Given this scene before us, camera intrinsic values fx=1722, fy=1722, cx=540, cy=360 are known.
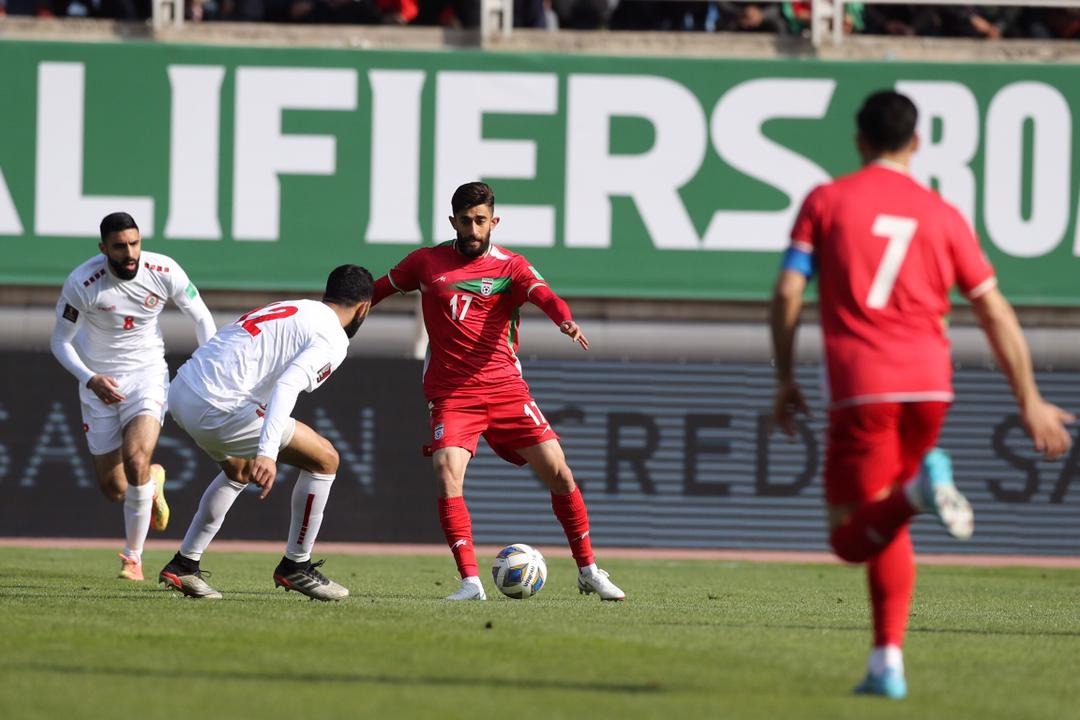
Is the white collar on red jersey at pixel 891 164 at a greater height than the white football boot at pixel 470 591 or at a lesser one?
greater

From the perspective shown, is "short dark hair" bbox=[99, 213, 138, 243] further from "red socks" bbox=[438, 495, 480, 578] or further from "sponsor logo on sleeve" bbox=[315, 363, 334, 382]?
"sponsor logo on sleeve" bbox=[315, 363, 334, 382]

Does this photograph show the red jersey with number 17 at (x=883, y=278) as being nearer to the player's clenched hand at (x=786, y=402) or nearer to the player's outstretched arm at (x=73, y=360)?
the player's clenched hand at (x=786, y=402)

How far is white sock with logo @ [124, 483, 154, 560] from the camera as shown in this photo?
1142 cm

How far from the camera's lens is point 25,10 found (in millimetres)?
19656

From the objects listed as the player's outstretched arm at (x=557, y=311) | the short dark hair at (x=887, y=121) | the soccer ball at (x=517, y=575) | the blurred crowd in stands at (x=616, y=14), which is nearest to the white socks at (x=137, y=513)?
the soccer ball at (x=517, y=575)

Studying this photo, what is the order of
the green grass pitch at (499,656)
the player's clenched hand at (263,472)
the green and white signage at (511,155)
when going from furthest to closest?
the green and white signage at (511,155), the player's clenched hand at (263,472), the green grass pitch at (499,656)

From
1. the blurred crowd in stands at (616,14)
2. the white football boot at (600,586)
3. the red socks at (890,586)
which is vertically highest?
the blurred crowd in stands at (616,14)

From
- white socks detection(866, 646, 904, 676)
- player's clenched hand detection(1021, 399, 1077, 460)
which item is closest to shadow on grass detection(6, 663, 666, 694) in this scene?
white socks detection(866, 646, 904, 676)

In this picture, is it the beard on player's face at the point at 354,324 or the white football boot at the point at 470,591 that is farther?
the white football boot at the point at 470,591

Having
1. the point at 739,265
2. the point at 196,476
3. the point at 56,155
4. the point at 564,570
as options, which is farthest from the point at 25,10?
the point at 564,570

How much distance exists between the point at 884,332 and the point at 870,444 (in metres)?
0.39

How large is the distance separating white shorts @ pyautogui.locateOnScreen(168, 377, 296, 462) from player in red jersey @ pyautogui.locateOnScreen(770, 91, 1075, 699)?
3.60 metres

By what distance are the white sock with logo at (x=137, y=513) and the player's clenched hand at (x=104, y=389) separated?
826mm

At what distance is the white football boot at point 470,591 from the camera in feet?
31.9
